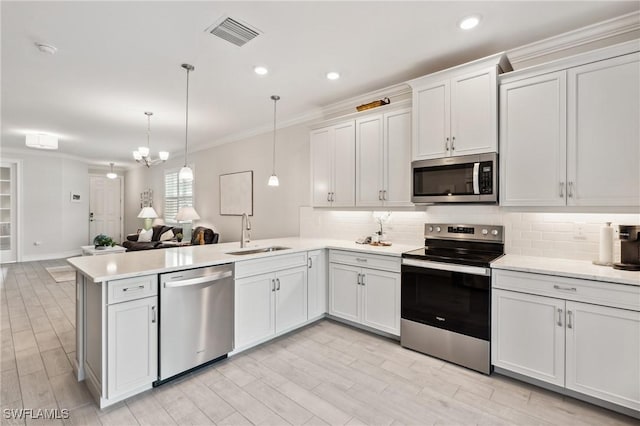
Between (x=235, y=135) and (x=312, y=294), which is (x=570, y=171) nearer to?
(x=312, y=294)

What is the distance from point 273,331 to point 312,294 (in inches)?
24.4

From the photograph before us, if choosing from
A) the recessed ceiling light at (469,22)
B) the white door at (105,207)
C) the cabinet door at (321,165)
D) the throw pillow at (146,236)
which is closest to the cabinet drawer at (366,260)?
the cabinet door at (321,165)

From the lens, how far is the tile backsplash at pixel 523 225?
2.50 m

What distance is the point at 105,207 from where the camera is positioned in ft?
32.5

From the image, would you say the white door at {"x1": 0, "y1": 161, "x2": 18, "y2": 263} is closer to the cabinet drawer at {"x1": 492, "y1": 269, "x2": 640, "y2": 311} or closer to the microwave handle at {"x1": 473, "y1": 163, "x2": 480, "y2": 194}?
the microwave handle at {"x1": 473, "y1": 163, "x2": 480, "y2": 194}

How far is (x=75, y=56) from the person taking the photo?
9.41 feet

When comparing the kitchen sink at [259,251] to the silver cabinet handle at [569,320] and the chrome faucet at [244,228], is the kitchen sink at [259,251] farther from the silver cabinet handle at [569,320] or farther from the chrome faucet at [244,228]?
the silver cabinet handle at [569,320]

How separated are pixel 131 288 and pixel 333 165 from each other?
8.32ft

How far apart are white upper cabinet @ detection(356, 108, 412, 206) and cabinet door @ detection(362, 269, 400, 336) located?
0.80 meters

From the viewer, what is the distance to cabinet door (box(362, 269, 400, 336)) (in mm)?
3045

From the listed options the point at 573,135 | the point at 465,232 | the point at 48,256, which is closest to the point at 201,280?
the point at 465,232

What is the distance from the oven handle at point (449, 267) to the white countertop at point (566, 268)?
9cm

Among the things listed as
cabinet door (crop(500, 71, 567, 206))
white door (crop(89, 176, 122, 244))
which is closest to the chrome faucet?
cabinet door (crop(500, 71, 567, 206))

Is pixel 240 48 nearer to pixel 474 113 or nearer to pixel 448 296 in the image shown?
pixel 474 113
